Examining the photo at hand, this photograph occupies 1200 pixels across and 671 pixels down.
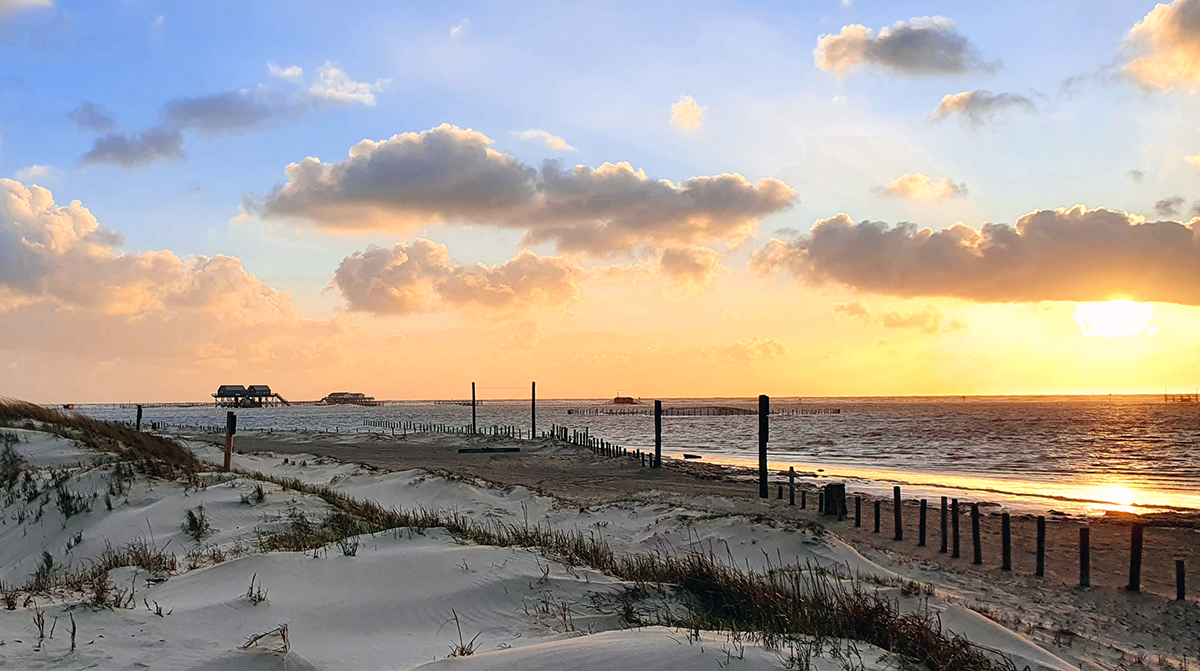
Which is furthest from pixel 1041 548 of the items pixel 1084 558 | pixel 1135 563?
pixel 1135 563

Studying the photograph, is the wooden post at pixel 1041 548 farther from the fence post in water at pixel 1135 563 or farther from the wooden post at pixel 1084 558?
the fence post in water at pixel 1135 563

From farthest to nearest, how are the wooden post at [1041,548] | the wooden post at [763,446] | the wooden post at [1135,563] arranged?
the wooden post at [763,446] → the wooden post at [1041,548] → the wooden post at [1135,563]

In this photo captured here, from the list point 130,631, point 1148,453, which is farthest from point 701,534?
point 1148,453

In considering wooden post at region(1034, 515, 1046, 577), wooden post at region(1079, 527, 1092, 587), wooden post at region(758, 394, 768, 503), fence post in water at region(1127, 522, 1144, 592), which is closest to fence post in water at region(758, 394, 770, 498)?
wooden post at region(758, 394, 768, 503)

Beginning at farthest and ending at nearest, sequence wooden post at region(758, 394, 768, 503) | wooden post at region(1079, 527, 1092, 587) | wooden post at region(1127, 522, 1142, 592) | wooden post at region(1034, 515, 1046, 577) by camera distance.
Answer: wooden post at region(758, 394, 768, 503) < wooden post at region(1034, 515, 1046, 577) < wooden post at region(1079, 527, 1092, 587) < wooden post at region(1127, 522, 1142, 592)

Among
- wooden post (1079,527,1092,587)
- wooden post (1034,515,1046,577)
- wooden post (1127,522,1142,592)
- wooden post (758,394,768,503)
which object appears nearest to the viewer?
wooden post (1127,522,1142,592)

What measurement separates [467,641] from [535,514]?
11718 millimetres

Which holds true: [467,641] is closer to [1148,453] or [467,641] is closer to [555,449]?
[555,449]

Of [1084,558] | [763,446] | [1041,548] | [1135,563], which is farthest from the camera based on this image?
[763,446]

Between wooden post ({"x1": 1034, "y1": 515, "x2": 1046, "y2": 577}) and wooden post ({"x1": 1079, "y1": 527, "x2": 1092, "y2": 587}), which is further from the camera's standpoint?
wooden post ({"x1": 1034, "y1": 515, "x2": 1046, "y2": 577})

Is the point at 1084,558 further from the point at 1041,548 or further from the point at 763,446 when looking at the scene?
the point at 763,446

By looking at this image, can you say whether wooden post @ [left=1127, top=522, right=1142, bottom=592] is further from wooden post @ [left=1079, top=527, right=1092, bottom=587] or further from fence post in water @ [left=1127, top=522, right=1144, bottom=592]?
wooden post @ [left=1079, top=527, right=1092, bottom=587]

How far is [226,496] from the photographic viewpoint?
39.0 ft

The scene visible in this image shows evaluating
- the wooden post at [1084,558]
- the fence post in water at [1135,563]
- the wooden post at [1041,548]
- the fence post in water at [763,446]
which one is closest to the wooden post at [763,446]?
the fence post in water at [763,446]
